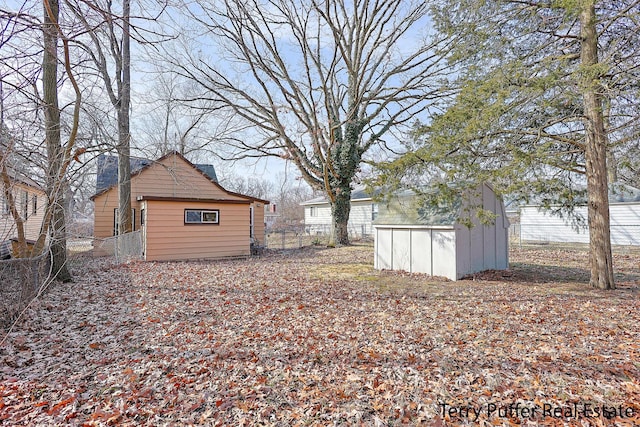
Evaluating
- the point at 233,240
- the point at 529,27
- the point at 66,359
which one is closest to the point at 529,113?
the point at 529,27

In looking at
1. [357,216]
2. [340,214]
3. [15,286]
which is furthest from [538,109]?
[357,216]

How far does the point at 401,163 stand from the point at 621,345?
16.0 ft

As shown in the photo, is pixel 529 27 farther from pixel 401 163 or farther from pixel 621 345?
pixel 621 345

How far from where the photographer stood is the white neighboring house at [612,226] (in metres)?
16.6

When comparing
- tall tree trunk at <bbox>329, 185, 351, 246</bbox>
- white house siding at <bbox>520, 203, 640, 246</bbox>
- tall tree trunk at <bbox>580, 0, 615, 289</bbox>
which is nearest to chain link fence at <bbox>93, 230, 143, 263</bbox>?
tall tree trunk at <bbox>329, 185, 351, 246</bbox>

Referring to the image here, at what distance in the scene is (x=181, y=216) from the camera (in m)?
11.8

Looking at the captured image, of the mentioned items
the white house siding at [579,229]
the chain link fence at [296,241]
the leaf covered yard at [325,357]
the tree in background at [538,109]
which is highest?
the tree in background at [538,109]

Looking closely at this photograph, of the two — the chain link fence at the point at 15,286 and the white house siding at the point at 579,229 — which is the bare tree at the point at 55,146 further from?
the white house siding at the point at 579,229

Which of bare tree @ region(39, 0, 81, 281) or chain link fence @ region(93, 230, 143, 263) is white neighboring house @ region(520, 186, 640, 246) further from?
bare tree @ region(39, 0, 81, 281)

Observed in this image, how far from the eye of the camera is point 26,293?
4883 mm

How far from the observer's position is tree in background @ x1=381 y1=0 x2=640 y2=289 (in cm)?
589

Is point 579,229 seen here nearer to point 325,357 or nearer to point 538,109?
point 538,109

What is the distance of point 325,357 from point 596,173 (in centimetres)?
676

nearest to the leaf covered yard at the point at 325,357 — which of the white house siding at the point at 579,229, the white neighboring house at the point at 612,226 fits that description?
the white house siding at the point at 579,229
